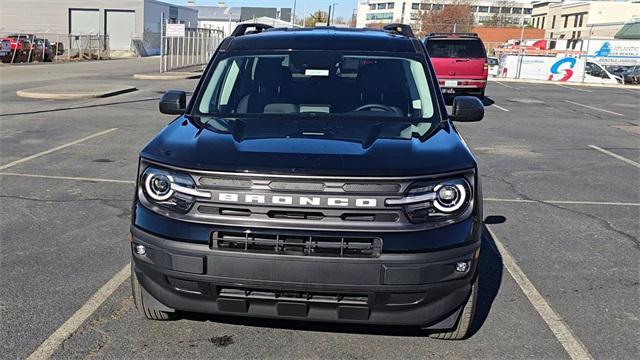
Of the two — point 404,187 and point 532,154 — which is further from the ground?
point 404,187

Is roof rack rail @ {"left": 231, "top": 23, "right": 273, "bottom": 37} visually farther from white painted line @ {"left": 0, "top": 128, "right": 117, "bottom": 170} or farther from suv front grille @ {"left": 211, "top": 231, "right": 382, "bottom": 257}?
white painted line @ {"left": 0, "top": 128, "right": 117, "bottom": 170}

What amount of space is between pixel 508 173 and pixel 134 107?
10023 mm

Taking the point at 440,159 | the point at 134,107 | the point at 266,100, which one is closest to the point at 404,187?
the point at 440,159

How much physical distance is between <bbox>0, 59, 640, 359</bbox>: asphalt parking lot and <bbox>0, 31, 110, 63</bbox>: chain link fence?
28.6 metres

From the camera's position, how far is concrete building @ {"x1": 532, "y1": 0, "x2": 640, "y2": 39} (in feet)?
276

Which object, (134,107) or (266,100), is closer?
(266,100)

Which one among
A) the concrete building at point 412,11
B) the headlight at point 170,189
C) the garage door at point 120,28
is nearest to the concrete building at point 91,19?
the garage door at point 120,28

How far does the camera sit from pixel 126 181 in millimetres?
7238

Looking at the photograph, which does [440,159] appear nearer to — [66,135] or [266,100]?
[266,100]

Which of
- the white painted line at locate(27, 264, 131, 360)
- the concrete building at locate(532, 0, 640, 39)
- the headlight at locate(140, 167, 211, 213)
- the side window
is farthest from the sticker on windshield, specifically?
the concrete building at locate(532, 0, 640, 39)

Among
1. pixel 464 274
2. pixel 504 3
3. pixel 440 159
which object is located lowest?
pixel 464 274

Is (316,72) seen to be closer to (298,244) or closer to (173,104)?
(173,104)

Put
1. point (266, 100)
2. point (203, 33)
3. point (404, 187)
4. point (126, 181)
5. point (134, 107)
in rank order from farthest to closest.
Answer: point (203, 33), point (134, 107), point (126, 181), point (266, 100), point (404, 187)

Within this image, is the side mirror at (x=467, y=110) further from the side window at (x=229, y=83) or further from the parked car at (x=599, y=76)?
the parked car at (x=599, y=76)
